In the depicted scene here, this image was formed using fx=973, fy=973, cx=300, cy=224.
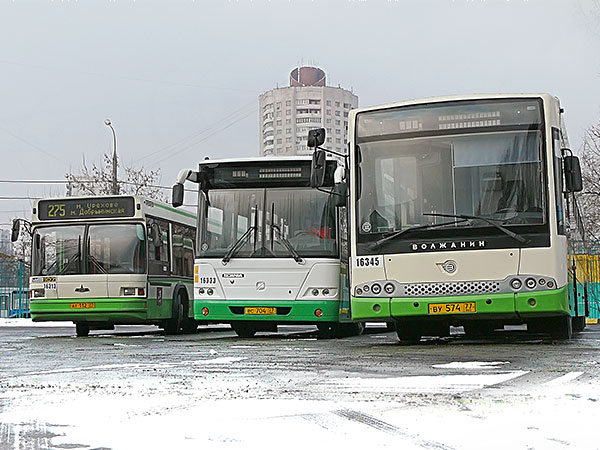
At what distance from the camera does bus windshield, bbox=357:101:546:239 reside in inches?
495

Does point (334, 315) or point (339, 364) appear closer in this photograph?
point (339, 364)

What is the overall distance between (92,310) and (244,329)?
147 inches

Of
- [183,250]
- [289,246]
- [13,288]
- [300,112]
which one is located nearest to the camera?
[289,246]

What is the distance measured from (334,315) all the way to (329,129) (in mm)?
114789

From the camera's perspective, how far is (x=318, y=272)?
15789mm

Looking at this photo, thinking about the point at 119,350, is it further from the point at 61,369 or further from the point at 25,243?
the point at 25,243

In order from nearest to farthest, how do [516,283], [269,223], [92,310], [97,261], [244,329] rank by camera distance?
[516,283]
[269,223]
[244,329]
[92,310]
[97,261]

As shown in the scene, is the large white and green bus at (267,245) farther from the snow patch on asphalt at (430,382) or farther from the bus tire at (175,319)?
the snow patch on asphalt at (430,382)

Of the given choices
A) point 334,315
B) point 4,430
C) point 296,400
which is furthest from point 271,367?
point 334,315

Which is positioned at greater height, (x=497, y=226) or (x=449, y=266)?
(x=497, y=226)

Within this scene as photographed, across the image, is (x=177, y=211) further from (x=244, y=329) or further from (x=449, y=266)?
(x=449, y=266)

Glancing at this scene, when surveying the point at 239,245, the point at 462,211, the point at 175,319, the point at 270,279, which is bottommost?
the point at 175,319

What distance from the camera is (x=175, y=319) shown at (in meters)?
21.3

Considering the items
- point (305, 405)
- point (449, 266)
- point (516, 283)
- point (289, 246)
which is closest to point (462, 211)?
point (449, 266)
